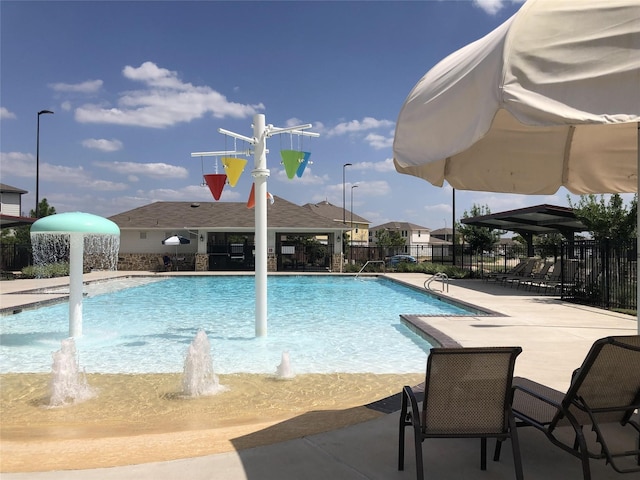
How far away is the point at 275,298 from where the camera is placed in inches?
648

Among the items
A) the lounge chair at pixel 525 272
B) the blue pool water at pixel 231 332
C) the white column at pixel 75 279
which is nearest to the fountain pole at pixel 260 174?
the blue pool water at pixel 231 332

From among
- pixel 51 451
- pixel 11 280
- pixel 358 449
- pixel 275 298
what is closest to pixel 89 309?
pixel 275 298

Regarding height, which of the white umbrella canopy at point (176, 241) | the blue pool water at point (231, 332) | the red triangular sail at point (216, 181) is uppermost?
the red triangular sail at point (216, 181)

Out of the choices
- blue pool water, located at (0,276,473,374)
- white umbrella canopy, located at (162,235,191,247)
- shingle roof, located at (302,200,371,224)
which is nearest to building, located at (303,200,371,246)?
shingle roof, located at (302,200,371,224)

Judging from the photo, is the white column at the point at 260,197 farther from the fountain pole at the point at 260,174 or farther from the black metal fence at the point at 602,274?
the black metal fence at the point at 602,274

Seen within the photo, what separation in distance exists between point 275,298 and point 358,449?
13.3m

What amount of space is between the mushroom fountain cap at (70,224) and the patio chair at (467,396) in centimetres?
704

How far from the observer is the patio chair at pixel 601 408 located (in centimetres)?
259

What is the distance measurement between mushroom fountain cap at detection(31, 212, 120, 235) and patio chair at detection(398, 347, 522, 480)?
23.1 ft

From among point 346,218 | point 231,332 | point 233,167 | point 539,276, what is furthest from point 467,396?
point 346,218

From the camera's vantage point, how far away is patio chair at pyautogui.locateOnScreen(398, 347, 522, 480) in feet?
8.88

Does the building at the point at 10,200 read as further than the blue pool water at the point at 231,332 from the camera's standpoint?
Yes

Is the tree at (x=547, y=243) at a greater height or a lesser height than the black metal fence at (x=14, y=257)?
greater

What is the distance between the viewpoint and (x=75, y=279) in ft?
28.2
